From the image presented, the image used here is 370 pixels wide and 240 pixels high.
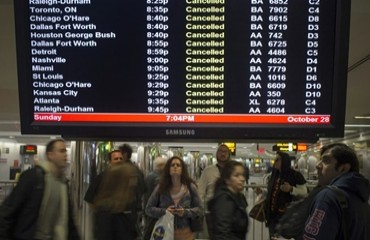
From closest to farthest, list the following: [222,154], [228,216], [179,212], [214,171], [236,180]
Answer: [228,216], [236,180], [179,212], [222,154], [214,171]

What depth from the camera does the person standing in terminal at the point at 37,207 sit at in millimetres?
4000

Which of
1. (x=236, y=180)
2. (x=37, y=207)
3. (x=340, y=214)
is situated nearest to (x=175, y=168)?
(x=236, y=180)

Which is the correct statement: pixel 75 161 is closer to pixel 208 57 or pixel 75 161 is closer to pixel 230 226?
pixel 230 226

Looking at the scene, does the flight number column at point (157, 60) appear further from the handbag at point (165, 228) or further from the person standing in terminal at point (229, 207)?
the handbag at point (165, 228)

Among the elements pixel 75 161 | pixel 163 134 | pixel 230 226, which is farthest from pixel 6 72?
pixel 163 134

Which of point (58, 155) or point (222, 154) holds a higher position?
point (58, 155)

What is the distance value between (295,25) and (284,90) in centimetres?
46

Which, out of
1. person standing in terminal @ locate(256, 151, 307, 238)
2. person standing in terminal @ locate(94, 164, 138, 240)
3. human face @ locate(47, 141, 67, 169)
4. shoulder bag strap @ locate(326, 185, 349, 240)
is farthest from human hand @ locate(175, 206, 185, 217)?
shoulder bag strap @ locate(326, 185, 349, 240)

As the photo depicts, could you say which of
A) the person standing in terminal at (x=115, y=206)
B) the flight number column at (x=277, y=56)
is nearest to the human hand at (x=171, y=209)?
the person standing in terminal at (x=115, y=206)

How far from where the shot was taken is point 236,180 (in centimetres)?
500

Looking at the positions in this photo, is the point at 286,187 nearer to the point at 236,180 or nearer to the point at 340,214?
the point at 236,180

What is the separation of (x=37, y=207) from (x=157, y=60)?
68.1 inches

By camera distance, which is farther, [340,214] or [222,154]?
[222,154]

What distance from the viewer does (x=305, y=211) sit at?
368 cm
